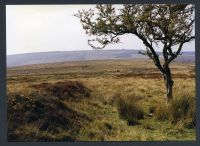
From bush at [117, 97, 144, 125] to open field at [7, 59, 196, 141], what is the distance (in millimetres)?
17

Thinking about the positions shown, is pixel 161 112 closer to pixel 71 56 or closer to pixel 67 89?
pixel 67 89

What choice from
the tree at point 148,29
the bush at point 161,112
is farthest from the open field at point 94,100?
the tree at point 148,29

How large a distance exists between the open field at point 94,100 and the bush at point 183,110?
0.06 feet

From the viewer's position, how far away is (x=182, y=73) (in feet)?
28.8

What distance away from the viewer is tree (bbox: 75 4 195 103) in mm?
8875

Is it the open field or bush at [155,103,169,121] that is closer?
the open field

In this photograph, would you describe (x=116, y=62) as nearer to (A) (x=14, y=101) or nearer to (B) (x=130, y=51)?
(B) (x=130, y=51)

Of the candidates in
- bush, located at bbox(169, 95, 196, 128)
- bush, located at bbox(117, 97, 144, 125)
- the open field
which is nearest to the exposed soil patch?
the open field

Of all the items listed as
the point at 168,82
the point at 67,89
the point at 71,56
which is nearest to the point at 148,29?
the point at 168,82

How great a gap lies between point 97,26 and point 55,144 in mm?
2057

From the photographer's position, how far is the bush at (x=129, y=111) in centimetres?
896

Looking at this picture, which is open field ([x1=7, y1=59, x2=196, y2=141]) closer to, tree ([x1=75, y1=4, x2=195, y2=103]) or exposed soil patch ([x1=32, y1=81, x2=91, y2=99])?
exposed soil patch ([x1=32, y1=81, x2=91, y2=99])

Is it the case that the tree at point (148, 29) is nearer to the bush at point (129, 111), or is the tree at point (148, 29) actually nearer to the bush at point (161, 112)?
the bush at point (161, 112)

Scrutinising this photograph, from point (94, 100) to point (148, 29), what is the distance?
149 centimetres
